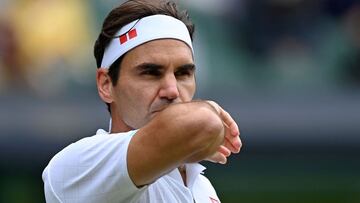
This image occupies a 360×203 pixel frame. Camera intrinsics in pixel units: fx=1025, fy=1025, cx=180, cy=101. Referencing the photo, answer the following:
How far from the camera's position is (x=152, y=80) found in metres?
3.97

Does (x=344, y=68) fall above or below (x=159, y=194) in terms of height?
below

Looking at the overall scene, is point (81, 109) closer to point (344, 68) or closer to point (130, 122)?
point (344, 68)

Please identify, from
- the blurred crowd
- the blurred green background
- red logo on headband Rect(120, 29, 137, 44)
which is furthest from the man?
the blurred crowd

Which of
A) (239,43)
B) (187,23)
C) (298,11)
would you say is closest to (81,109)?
(239,43)

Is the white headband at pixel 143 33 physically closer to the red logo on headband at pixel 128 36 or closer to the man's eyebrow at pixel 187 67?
the red logo on headband at pixel 128 36

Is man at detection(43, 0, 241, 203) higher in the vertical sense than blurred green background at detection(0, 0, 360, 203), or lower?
higher

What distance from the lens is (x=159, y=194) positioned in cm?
395

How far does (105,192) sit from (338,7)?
6540mm

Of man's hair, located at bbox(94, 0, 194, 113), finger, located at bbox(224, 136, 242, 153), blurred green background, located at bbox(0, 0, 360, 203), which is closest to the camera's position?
finger, located at bbox(224, 136, 242, 153)

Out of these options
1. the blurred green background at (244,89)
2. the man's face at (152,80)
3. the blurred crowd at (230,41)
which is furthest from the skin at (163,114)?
the blurred crowd at (230,41)

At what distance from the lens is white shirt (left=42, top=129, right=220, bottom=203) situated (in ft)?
11.7

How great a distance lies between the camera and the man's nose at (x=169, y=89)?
391 centimetres

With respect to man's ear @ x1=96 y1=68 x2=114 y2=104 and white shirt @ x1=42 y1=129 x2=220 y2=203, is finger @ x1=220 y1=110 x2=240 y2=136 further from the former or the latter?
man's ear @ x1=96 y1=68 x2=114 y2=104

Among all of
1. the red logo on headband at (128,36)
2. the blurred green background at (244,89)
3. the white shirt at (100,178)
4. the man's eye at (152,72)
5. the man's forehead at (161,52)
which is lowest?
the blurred green background at (244,89)
